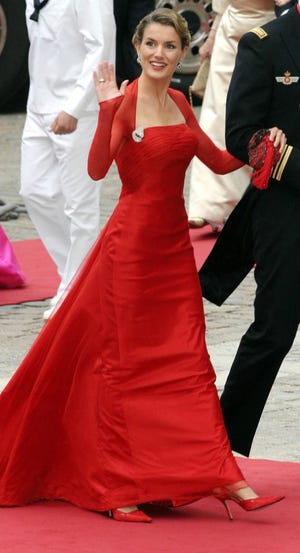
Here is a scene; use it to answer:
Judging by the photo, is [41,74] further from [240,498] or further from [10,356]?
[240,498]

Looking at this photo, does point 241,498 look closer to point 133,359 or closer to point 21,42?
point 133,359

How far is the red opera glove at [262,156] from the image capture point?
5.47 m

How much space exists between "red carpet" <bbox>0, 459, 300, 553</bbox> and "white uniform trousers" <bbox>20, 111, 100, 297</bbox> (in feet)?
9.82

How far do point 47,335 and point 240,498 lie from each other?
2.68ft

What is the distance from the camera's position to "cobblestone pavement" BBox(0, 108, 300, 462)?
6.34 metres

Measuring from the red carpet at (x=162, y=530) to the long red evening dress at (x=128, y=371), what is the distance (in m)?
0.09

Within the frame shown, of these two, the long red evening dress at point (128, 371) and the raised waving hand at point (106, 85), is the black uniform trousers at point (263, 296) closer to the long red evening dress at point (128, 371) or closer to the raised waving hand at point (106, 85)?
the long red evening dress at point (128, 371)

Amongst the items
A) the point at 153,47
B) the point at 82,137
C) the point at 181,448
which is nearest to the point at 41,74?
the point at 82,137

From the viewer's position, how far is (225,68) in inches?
411

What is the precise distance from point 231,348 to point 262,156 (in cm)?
231

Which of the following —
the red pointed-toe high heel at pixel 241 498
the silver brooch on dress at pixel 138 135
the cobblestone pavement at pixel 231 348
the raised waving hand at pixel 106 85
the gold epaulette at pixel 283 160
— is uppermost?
the raised waving hand at pixel 106 85

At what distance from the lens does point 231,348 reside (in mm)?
7699

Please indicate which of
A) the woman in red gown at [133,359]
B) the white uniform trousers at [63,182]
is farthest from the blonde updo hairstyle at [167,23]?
the white uniform trousers at [63,182]

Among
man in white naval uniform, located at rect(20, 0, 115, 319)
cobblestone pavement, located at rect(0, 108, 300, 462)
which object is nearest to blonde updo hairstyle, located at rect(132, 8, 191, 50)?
cobblestone pavement, located at rect(0, 108, 300, 462)
